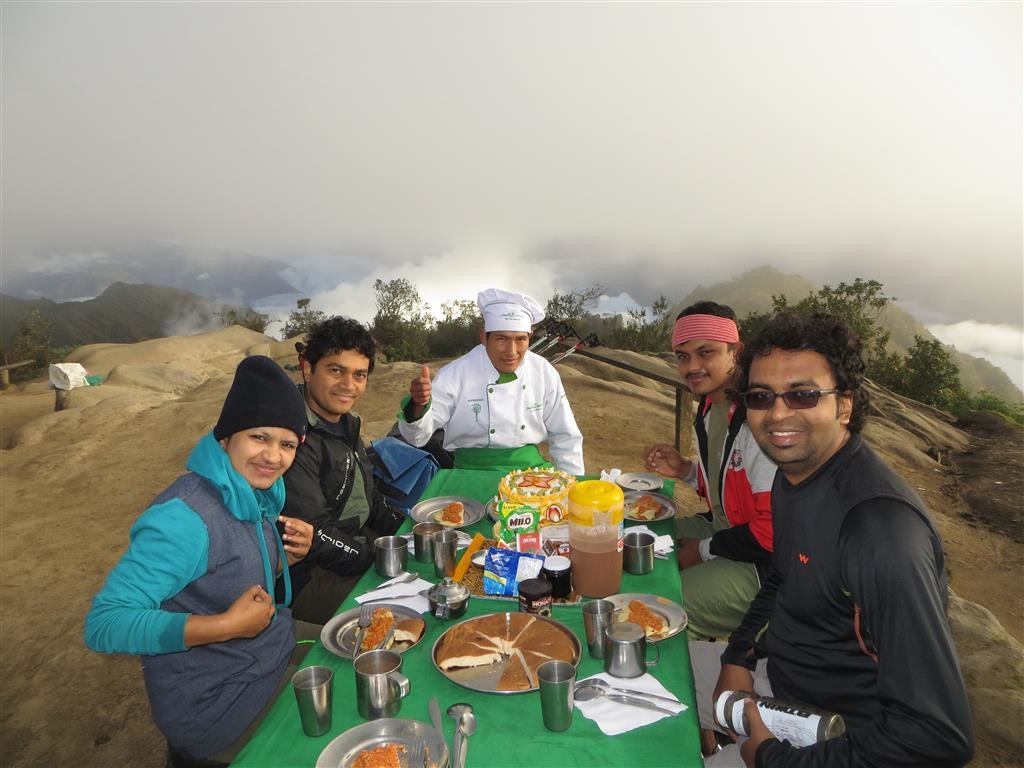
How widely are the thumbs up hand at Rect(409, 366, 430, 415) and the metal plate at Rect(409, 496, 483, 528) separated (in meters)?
0.92

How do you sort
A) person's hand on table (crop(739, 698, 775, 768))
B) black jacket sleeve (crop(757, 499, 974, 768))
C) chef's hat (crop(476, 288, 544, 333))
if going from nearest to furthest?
black jacket sleeve (crop(757, 499, 974, 768)), person's hand on table (crop(739, 698, 775, 768)), chef's hat (crop(476, 288, 544, 333))

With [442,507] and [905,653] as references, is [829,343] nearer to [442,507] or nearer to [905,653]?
[905,653]

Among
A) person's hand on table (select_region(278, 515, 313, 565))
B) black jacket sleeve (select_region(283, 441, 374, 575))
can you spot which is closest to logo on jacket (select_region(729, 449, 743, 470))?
black jacket sleeve (select_region(283, 441, 374, 575))

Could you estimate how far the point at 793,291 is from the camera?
61375 millimetres

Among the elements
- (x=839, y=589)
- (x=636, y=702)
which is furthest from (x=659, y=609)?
(x=839, y=589)

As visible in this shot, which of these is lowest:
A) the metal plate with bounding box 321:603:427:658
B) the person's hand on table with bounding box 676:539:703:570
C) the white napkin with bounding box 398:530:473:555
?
the person's hand on table with bounding box 676:539:703:570

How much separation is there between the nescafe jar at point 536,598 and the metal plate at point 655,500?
1.26 m

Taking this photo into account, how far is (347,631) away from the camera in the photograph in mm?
2480

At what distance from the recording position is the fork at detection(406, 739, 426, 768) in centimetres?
173

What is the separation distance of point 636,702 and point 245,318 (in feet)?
103

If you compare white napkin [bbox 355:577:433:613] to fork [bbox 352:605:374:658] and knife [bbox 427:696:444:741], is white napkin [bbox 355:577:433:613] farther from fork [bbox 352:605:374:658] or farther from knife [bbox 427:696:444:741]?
knife [bbox 427:696:444:741]

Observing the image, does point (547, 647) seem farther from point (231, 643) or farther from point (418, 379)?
point (418, 379)

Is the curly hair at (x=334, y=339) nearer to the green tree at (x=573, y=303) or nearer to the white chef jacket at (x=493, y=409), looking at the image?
the white chef jacket at (x=493, y=409)

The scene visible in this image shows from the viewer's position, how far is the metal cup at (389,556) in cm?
296
